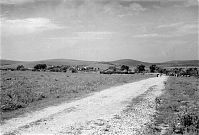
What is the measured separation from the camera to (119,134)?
11.3m

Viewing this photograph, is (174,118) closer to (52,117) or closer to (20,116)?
(52,117)

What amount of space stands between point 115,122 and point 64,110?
464 centimetres

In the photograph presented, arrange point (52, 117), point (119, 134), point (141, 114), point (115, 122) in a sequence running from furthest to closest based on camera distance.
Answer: point (141, 114)
point (52, 117)
point (115, 122)
point (119, 134)

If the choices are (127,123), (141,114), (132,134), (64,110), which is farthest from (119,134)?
(64,110)

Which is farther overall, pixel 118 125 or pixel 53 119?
pixel 53 119

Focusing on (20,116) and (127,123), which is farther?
(20,116)

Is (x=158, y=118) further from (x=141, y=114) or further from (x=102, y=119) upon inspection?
(x=102, y=119)

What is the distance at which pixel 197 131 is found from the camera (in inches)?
460

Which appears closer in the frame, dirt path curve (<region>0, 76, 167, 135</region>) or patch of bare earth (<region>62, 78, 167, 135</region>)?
patch of bare earth (<region>62, 78, 167, 135</region>)

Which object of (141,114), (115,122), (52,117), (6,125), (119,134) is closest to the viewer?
(119,134)

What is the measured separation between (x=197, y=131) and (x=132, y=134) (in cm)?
293

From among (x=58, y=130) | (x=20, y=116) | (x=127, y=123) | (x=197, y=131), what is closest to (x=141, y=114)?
(x=127, y=123)

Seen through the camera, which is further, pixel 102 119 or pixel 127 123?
pixel 102 119

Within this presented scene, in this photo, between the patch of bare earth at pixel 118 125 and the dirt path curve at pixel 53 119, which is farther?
the dirt path curve at pixel 53 119
